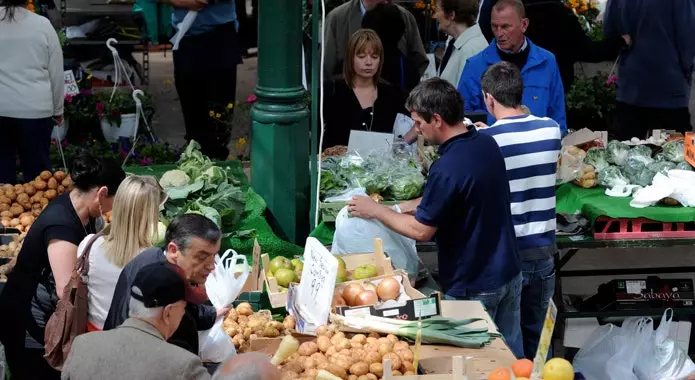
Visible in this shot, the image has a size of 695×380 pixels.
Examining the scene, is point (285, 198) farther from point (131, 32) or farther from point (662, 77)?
point (131, 32)

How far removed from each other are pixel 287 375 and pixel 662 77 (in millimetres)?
4795

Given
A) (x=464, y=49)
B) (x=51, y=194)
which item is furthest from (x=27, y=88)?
(x=464, y=49)

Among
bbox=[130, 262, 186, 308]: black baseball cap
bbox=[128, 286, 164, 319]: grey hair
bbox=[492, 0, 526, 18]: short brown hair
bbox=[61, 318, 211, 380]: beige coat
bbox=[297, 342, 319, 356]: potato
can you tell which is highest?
bbox=[492, 0, 526, 18]: short brown hair

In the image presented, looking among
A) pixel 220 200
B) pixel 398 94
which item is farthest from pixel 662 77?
pixel 220 200

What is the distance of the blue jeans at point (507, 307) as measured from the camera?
17.1ft

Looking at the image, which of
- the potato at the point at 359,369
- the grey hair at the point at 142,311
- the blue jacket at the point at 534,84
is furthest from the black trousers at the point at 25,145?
the grey hair at the point at 142,311

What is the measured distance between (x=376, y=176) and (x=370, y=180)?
0.04m

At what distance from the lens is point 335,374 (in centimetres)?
435

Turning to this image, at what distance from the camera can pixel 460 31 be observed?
7.63m

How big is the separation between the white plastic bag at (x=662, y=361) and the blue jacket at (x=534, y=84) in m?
1.73

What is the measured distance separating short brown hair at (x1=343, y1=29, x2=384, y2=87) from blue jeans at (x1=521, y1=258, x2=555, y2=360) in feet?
6.70

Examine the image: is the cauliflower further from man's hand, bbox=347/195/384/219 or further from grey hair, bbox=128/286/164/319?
grey hair, bbox=128/286/164/319

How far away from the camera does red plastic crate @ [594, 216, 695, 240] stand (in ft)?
20.0

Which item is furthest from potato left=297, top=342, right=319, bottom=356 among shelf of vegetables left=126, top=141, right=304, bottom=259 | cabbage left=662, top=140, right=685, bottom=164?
cabbage left=662, top=140, right=685, bottom=164
